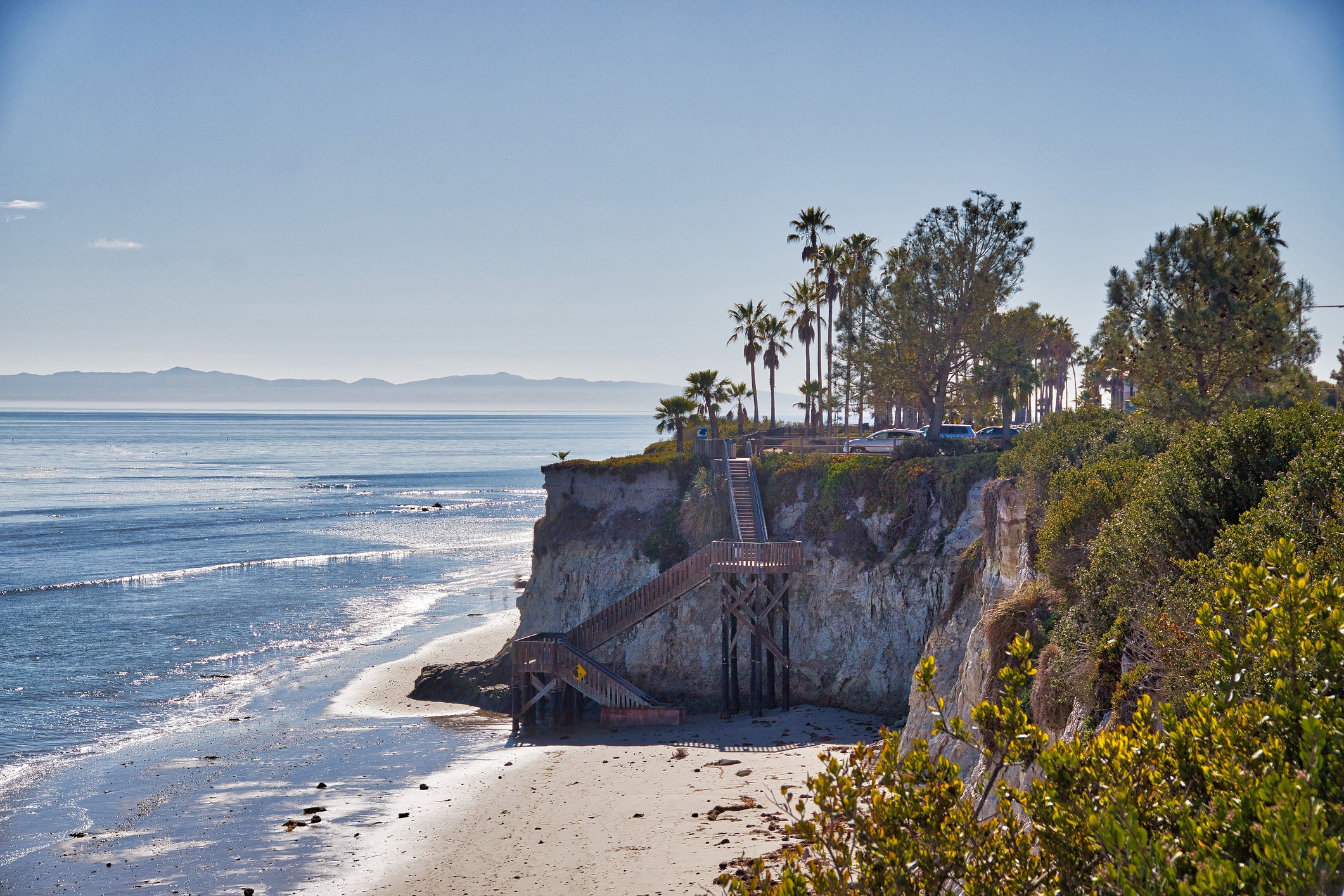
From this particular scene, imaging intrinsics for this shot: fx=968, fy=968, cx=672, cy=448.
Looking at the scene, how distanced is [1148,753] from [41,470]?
16184 centimetres

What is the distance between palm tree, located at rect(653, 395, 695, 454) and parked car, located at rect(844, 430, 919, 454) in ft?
23.4

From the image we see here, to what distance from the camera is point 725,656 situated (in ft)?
100

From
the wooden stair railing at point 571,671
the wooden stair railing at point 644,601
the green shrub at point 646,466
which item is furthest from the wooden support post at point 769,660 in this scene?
the green shrub at point 646,466

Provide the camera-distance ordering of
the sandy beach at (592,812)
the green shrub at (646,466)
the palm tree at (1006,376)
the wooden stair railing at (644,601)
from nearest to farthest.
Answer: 1. the sandy beach at (592,812)
2. the wooden stair railing at (644,601)
3. the green shrub at (646,466)
4. the palm tree at (1006,376)

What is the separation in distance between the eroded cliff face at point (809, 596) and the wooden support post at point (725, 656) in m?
1.66

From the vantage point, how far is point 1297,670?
238 inches

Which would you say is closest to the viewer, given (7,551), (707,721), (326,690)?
(707,721)

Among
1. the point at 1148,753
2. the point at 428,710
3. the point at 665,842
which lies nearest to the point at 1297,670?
the point at 1148,753

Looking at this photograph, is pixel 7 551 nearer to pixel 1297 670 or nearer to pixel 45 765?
pixel 45 765

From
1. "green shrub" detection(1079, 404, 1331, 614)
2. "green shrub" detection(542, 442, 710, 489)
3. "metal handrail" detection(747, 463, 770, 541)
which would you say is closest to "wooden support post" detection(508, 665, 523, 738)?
"green shrub" detection(542, 442, 710, 489)

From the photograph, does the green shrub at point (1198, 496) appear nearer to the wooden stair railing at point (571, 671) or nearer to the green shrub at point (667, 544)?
the wooden stair railing at point (571, 671)

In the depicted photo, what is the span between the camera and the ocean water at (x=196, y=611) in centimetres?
2777

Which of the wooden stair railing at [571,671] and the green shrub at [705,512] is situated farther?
the green shrub at [705,512]

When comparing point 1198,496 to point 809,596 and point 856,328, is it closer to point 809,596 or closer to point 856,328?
point 809,596
